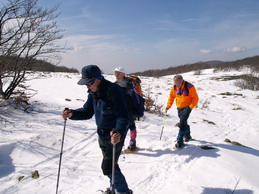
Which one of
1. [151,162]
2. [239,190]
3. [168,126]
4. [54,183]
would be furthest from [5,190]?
[168,126]

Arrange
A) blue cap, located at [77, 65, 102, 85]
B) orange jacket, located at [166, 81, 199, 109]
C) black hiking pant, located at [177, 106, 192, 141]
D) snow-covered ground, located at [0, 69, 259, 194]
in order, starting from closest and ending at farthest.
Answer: blue cap, located at [77, 65, 102, 85], snow-covered ground, located at [0, 69, 259, 194], orange jacket, located at [166, 81, 199, 109], black hiking pant, located at [177, 106, 192, 141]

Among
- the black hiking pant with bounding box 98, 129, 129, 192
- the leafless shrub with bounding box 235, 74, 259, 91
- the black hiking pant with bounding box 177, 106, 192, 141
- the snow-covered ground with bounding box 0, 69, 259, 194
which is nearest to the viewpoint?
the black hiking pant with bounding box 98, 129, 129, 192

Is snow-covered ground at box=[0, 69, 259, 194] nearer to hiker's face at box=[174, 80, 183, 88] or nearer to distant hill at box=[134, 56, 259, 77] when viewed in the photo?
hiker's face at box=[174, 80, 183, 88]

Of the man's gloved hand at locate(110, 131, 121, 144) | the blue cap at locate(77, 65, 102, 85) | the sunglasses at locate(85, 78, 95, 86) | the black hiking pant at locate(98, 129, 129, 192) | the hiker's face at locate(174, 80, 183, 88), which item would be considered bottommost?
the black hiking pant at locate(98, 129, 129, 192)

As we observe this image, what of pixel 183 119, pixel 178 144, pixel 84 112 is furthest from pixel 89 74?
pixel 178 144

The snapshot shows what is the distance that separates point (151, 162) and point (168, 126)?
2890 millimetres

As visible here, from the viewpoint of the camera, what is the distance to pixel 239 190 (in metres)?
2.67

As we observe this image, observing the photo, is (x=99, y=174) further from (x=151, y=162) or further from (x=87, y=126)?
(x=87, y=126)

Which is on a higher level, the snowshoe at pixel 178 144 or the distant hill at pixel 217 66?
the distant hill at pixel 217 66

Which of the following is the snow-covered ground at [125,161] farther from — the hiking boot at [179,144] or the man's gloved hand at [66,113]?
the man's gloved hand at [66,113]

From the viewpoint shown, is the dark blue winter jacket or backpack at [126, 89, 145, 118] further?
backpack at [126, 89, 145, 118]

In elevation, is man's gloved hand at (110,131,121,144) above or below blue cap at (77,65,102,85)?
below

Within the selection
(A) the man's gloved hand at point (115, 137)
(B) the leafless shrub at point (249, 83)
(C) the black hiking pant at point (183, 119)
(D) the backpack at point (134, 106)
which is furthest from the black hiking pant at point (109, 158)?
(B) the leafless shrub at point (249, 83)

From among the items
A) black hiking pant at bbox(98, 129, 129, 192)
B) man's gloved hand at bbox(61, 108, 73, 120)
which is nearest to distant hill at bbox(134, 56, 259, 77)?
man's gloved hand at bbox(61, 108, 73, 120)
